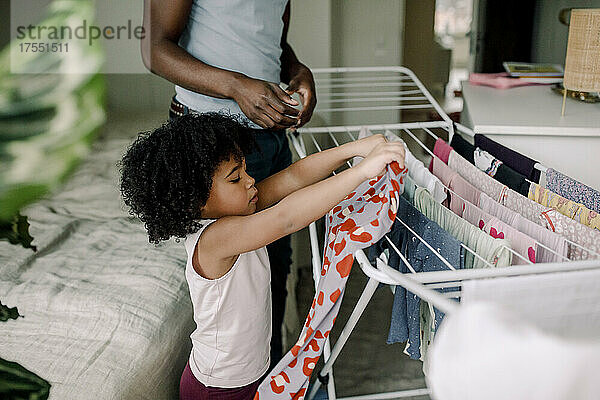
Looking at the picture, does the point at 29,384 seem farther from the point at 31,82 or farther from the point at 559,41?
the point at 559,41

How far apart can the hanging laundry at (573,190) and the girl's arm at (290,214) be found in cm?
32

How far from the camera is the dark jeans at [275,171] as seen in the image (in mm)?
1373

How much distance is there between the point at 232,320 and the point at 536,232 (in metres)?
0.62

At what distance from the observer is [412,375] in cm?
200

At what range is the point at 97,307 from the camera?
153cm

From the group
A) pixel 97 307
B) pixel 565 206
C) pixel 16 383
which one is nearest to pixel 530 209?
pixel 565 206

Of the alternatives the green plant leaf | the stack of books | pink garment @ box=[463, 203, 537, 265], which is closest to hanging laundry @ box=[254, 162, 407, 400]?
pink garment @ box=[463, 203, 537, 265]

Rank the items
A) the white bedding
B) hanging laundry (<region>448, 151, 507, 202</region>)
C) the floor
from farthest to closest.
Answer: the floor < the white bedding < hanging laundry (<region>448, 151, 507, 202</region>)

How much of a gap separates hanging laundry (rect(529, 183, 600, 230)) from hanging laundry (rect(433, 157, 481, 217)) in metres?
0.11

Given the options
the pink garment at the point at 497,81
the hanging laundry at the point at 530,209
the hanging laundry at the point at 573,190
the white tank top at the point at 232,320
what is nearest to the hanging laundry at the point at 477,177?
the hanging laundry at the point at 530,209

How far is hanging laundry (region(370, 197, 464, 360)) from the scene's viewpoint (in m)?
1.01

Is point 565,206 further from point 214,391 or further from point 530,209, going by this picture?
point 214,391

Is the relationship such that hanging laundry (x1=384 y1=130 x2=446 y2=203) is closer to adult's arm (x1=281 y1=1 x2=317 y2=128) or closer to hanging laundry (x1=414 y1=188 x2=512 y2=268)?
hanging laundry (x1=414 y1=188 x2=512 y2=268)

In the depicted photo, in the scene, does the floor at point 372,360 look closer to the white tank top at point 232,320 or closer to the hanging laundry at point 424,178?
the white tank top at point 232,320
